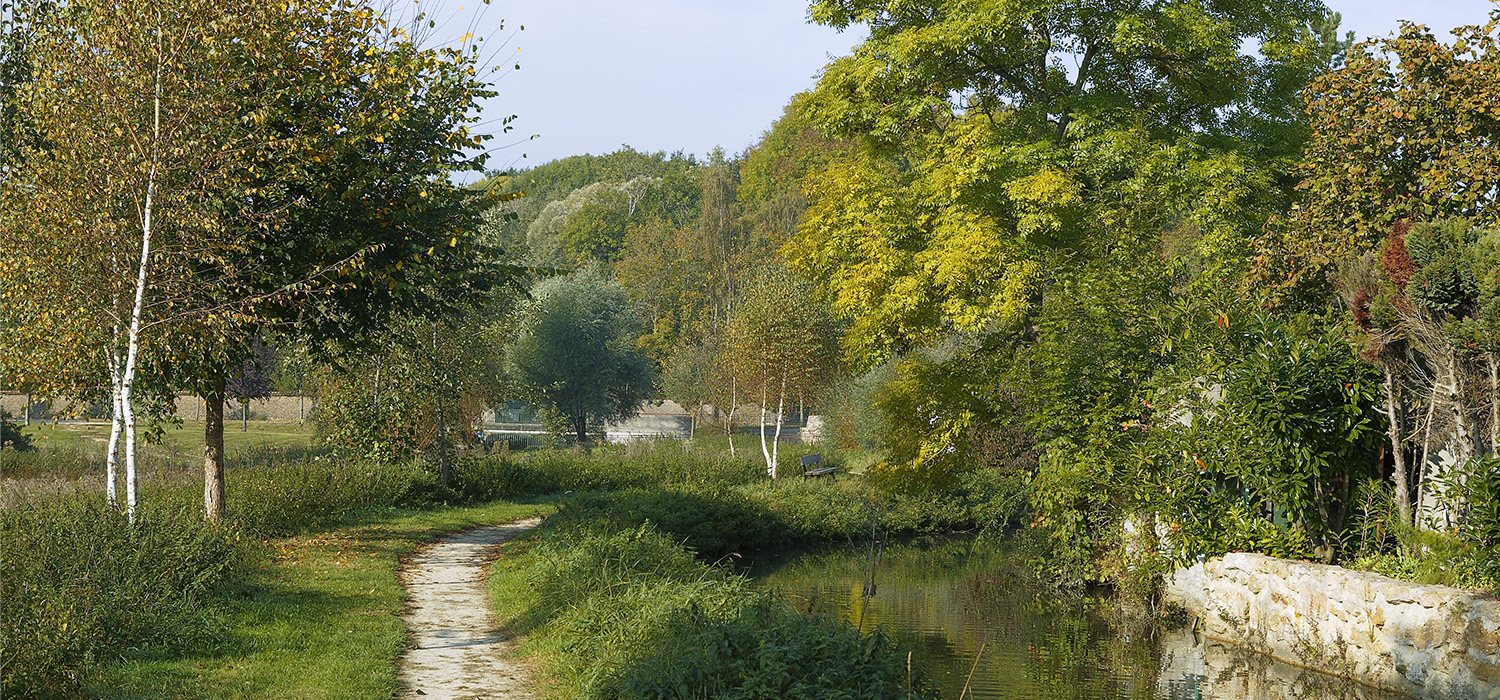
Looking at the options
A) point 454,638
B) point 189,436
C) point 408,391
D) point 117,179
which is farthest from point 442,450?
point 189,436

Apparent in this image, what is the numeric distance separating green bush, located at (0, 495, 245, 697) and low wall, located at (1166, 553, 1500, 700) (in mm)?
10729

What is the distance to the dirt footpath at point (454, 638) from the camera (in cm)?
831

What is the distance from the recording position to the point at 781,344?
1192 inches

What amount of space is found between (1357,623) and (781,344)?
20259mm

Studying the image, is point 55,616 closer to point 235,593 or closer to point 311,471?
point 235,593

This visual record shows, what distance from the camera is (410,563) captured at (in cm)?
1445

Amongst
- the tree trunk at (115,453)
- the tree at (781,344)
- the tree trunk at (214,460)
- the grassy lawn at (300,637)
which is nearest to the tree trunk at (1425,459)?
the grassy lawn at (300,637)

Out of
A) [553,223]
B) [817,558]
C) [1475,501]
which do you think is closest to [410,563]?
[817,558]

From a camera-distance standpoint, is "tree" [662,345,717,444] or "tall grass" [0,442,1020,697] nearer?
"tall grass" [0,442,1020,697]

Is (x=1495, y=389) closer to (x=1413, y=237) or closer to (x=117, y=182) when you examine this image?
(x=1413, y=237)

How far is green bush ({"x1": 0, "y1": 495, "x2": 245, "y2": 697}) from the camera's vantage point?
6891mm

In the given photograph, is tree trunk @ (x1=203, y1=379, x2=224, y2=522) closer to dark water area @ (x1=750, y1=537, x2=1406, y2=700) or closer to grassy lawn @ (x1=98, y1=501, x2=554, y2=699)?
grassy lawn @ (x1=98, y1=501, x2=554, y2=699)

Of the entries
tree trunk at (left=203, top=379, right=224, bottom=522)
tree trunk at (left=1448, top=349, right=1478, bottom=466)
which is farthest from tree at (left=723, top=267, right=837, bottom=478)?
tree trunk at (left=1448, top=349, right=1478, bottom=466)

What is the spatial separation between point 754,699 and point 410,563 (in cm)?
853
